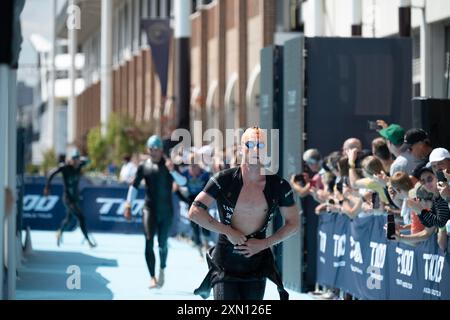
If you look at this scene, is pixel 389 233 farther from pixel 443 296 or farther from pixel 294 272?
pixel 294 272

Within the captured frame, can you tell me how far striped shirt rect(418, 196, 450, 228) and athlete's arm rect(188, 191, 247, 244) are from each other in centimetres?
246

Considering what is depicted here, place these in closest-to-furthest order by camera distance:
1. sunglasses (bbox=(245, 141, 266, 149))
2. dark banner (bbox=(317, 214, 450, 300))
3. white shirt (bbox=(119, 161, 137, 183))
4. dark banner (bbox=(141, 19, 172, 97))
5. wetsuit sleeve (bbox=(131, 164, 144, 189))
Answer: sunglasses (bbox=(245, 141, 266, 149)) → dark banner (bbox=(317, 214, 450, 300)) → wetsuit sleeve (bbox=(131, 164, 144, 189)) → white shirt (bbox=(119, 161, 137, 183)) → dark banner (bbox=(141, 19, 172, 97))

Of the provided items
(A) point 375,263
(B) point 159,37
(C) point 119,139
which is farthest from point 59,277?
(C) point 119,139

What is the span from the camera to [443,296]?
10938 mm

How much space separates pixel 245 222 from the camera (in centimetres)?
914

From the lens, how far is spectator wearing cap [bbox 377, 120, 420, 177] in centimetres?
1310

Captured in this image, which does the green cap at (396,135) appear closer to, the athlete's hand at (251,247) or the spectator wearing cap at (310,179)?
the spectator wearing cap at (310,179)

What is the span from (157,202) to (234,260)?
27.7 feet

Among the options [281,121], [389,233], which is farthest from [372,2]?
[389,233]

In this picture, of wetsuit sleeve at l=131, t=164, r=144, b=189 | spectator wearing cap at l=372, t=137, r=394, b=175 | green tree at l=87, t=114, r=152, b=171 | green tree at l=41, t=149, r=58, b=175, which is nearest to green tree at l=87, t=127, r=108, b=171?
green tree at l=87, t=114, r=152, b=171

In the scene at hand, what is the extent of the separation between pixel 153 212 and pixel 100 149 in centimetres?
3381

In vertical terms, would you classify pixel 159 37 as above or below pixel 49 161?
above

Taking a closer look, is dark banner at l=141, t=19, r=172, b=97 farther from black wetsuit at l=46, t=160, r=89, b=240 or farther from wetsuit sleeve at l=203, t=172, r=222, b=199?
wetsuit sleeve at l=203, t=172, r=222, b=199

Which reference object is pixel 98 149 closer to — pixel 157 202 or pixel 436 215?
pixel 157 202
